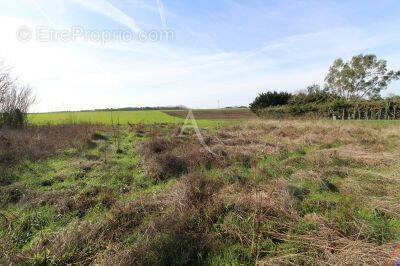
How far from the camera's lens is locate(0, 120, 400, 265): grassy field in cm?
327

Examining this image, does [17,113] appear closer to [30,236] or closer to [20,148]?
[20,148]

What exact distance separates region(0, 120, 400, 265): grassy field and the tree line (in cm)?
2366

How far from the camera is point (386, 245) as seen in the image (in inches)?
125

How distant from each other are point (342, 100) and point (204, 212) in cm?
3000

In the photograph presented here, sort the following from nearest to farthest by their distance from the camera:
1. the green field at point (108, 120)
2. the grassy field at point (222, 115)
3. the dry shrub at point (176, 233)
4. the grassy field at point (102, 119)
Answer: the dry shrub at point (176, 233), the green field at point (108, 120), the grassy field at point (102, 119), the grassy field at point (222, 115)

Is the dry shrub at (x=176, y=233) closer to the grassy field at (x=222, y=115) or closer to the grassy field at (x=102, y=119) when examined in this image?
the grassy field at (x=102, y=119)

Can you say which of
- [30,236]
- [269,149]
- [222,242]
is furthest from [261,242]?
[269,149]

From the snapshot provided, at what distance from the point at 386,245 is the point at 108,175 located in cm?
588

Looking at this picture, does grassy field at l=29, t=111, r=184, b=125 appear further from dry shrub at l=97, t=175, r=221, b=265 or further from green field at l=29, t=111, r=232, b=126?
dry shrub at l=97, t=175, r=221, b=265

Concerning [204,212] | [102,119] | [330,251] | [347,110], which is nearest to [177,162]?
[204,212]

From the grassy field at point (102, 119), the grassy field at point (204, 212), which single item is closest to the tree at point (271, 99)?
the grassy field at point (102, 119)

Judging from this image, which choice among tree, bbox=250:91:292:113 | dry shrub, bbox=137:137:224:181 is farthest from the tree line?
dry shrub, bbox=137:137:224:181

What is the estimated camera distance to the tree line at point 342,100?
2797 cm

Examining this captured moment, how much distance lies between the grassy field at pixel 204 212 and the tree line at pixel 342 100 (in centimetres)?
2366
